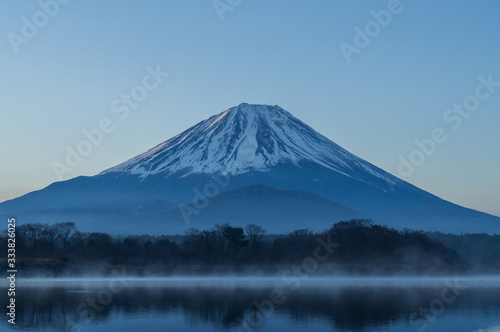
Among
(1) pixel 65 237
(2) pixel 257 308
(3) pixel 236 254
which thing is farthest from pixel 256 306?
(1) pixel 65 237

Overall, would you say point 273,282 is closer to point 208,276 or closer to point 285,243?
point 208,276

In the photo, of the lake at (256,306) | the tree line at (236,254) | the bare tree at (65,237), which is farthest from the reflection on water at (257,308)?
the bare tree at (65,237)

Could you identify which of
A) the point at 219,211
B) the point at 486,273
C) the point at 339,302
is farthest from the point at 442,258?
the point at 219,211

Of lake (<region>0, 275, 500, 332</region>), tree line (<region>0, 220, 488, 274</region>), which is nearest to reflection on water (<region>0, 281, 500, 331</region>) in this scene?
lake (<region>0, 275, 500, 332</region>)

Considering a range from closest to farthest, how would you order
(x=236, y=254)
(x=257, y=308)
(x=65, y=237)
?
(x=257, y=308) < (x=236, y=254) < (x=65, y=237)

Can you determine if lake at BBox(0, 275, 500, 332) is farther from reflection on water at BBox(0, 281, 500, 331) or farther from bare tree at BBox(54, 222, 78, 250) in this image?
bare tree at BBox(54, 222, 78, 250)

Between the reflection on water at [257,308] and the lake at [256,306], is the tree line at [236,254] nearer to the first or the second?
the lake at [256,306]

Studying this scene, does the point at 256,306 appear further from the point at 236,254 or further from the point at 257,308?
the point at 236,254
